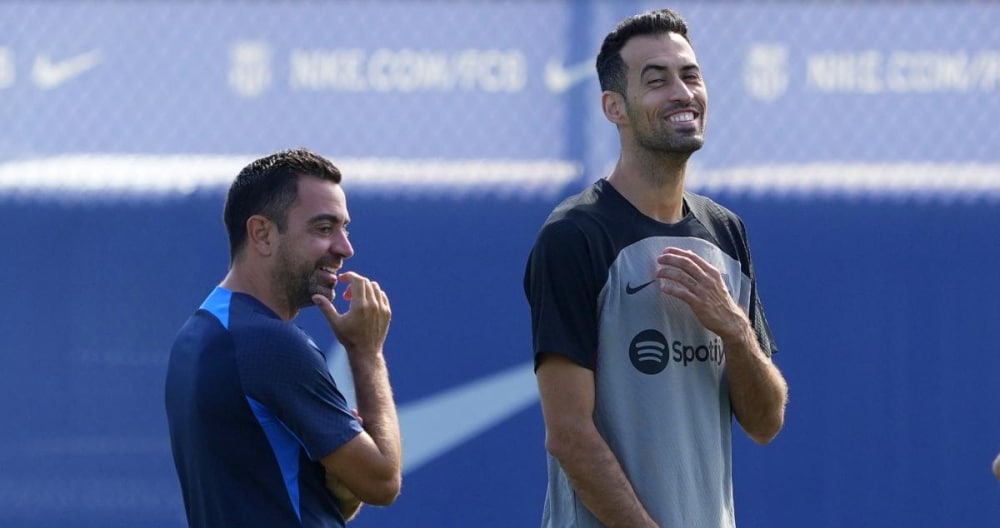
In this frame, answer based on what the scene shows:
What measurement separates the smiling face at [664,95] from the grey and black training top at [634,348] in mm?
142

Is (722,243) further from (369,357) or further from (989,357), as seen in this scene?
(989,357)

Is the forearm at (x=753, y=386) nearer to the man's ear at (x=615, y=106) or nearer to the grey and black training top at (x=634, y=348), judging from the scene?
the grey and black training top at (x=634, y=348)

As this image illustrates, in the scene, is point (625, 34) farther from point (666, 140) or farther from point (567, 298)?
point (567, 298)

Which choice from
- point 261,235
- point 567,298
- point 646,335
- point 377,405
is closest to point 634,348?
point 646,335

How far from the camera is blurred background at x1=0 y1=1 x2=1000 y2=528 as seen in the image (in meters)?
4.31

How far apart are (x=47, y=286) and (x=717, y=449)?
2430 mm

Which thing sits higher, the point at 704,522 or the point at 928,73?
the point at 928,73

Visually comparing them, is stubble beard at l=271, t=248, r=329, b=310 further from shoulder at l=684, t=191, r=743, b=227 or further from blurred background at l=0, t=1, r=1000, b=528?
blurred background at l=0, t=1, r=1000, b=528

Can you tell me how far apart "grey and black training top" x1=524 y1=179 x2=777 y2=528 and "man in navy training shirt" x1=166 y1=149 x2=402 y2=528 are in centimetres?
33

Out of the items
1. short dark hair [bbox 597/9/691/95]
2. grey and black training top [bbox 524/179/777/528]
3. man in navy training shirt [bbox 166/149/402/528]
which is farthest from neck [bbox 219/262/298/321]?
short dark hair [bbox 597/9/691/95]

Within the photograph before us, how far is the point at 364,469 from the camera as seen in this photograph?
94.4 inches

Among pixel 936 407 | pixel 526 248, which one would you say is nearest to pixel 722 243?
pixel 526 248

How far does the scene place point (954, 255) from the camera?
4371mm

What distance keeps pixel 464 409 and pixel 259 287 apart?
5.94 ft
